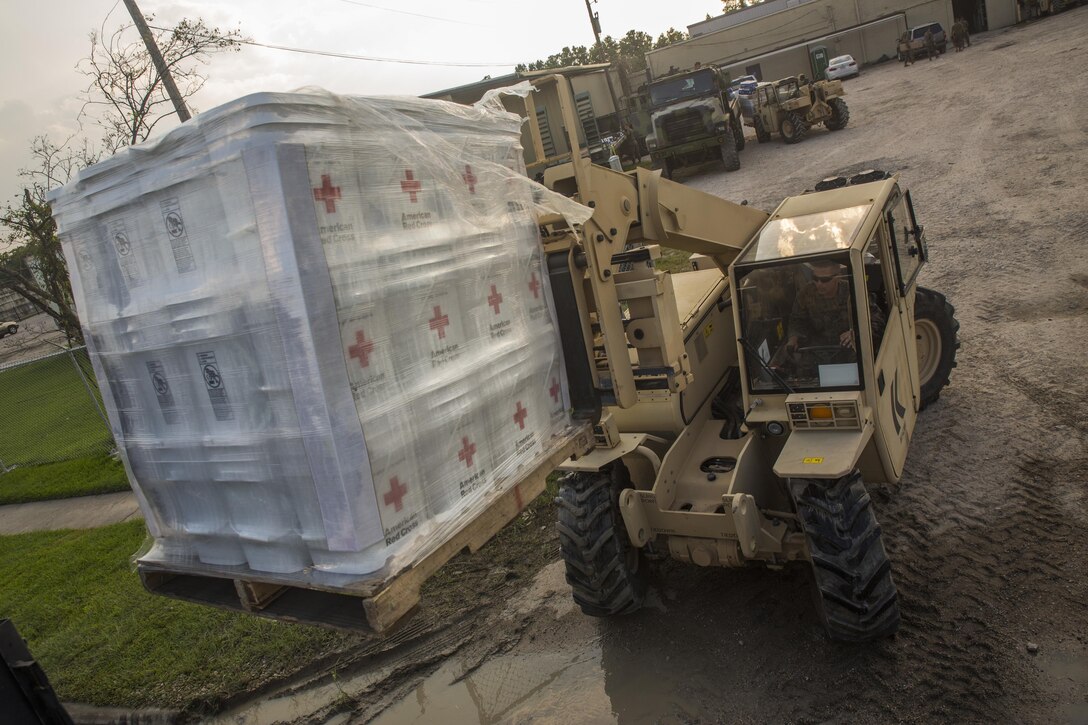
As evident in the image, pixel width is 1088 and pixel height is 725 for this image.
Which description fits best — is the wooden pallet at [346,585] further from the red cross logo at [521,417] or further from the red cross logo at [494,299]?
the red cross logo at [494,299]

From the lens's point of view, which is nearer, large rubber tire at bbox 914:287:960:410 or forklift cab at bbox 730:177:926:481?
forklift cab at bbox 730:177:926:481

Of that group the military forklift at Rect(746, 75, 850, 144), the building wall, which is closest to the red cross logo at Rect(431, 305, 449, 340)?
the military forklift at Rect(746, 75, 850, 144)

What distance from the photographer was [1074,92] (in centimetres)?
1658

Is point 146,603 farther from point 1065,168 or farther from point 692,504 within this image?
point 1065,168

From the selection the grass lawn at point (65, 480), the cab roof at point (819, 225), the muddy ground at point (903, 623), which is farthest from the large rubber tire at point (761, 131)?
the grass lawn at point (65, 480)

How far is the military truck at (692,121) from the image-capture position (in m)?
19.8

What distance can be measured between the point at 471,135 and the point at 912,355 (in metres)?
4.07

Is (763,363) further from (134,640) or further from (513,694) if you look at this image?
(134,640)

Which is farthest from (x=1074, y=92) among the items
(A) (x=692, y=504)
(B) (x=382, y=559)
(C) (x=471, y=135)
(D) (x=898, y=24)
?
(D) (x=898, y=24)

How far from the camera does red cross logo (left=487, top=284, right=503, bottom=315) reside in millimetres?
3588

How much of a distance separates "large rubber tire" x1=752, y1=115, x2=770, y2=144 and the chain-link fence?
58.5ft

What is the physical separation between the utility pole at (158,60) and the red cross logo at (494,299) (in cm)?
842

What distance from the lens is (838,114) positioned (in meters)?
20.6

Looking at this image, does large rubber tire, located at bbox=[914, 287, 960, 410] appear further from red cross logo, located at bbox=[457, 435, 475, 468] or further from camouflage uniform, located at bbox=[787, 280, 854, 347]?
red cross logo, located at bbox=[457, 435, 475, 468]
